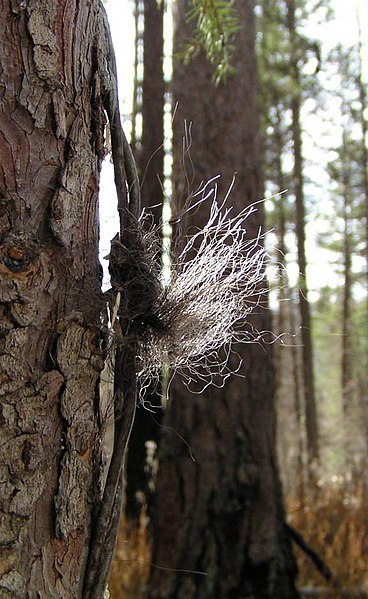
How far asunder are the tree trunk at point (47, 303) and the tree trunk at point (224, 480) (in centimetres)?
234

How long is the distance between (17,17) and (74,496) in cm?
65

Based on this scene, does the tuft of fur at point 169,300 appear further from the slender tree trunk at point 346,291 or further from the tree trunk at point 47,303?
the slender tree trunk at point 346,291

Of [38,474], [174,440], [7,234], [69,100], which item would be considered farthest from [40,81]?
[174,440]

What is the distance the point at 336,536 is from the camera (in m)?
4.27

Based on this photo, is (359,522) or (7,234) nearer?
(7,234)

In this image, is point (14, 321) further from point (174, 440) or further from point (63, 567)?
point (174, 440)

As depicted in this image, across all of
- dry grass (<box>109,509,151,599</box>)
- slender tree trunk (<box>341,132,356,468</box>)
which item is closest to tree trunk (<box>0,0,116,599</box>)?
dry grass (<box>109,509,151,599</box>)

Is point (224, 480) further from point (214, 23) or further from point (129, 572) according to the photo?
point (214, 23)

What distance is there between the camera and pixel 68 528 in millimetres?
855

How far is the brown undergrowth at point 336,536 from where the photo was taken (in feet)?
13.0

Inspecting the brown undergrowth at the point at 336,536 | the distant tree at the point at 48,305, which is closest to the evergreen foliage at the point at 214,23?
the distant tree at the point at 48,305

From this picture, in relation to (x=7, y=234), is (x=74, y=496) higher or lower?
lower

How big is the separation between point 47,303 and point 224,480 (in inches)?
106

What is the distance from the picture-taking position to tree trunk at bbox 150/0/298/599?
10.8 feet
